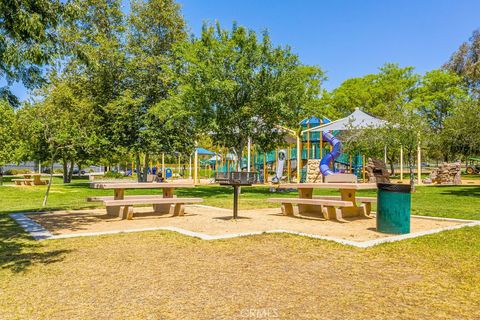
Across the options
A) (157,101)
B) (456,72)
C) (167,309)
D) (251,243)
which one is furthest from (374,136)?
(456,72)

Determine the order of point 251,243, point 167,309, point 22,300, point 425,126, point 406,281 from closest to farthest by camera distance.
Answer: point 167,309 → point 22,300 → point 406,281 → point 251,243 → point 425,126

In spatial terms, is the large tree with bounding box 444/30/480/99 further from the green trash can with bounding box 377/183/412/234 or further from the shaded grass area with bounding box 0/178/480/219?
the green trash can with bounding box 377/183/412/234

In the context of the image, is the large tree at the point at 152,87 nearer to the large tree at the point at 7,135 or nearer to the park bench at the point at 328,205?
the park bench at the point at 328,205

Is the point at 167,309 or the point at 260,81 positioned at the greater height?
the point at 260,81

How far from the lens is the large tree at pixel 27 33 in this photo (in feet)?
22.1

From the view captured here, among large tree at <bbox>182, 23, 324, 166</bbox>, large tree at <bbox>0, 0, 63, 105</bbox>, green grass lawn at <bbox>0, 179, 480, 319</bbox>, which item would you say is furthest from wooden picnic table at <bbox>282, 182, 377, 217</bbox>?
large tree at <bbox>182, 23, 324, 166</bbox>

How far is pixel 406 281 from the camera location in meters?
4.34

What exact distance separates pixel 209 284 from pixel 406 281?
208 cm

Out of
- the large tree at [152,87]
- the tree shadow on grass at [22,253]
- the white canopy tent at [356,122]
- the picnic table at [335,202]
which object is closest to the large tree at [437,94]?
the white canopy tent at [356,122]

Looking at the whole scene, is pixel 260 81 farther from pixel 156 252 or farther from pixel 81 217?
pixel 156 252

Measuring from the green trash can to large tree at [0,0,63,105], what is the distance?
6426mm

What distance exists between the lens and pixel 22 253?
5.74 metres

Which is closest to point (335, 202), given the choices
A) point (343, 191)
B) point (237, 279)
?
point (343, 191)

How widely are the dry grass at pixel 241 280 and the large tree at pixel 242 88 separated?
1278cm
